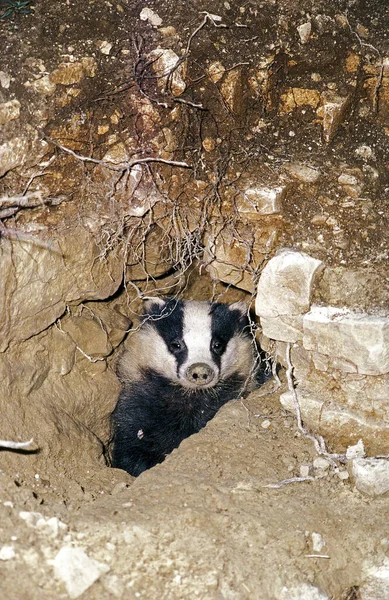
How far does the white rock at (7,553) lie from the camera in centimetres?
213

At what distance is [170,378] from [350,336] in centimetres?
183

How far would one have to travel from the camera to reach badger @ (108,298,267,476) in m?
4.21

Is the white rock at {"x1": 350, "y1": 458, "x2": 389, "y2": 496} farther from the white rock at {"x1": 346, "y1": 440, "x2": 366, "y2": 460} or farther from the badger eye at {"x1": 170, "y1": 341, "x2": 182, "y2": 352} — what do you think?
the badger eye at {"x1": 170, "y1": 341, "x2": 182, "y2": 352}

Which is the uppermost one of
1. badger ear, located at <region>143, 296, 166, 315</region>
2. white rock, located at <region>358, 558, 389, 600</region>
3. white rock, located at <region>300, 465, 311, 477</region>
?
white rock, located at <region>358, 558, 389, 600</region>

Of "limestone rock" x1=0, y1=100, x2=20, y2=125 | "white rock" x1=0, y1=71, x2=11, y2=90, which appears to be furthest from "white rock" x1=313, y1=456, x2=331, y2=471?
"white rock" x1=0, y1=71, x2=11, y2=90

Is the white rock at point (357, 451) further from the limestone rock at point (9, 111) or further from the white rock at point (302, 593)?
the limestone rock at point (9, 111)

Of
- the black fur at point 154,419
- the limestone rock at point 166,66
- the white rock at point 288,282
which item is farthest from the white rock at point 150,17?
the black fur at point 154,419

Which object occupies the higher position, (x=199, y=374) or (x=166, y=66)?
(x=166, y=66)

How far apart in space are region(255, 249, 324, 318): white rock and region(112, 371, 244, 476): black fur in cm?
144

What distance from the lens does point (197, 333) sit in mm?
4246

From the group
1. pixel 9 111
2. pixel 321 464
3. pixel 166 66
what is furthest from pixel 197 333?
pixel 9 111

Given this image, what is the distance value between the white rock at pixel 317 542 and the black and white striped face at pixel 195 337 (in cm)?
169

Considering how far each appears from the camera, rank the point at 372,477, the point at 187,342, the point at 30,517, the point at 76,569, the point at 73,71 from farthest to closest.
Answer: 1. the point at 187,342
2. the point at 73,71
3. the point at 372,477
4. the point at 30,517
5. the point at 76,569

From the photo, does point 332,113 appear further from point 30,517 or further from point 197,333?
point 30,517
